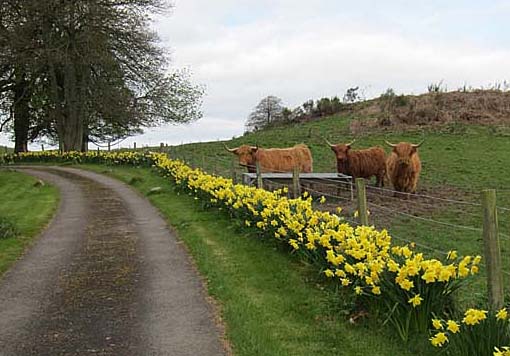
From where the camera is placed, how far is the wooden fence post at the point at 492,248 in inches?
231

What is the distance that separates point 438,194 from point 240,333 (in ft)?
42.8

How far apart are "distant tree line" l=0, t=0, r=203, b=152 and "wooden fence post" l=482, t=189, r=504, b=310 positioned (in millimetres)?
31093

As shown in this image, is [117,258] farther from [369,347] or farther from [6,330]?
[369,347]

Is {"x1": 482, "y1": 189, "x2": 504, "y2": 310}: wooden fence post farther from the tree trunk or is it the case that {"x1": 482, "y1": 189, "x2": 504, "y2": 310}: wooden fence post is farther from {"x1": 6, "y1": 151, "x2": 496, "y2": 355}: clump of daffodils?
the tree trunk

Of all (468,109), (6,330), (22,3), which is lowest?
(6,330)

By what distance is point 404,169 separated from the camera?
19047mm

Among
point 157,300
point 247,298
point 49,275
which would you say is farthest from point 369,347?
point 49,275

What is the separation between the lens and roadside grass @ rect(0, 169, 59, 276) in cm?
1221

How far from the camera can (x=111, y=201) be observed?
19.9 m

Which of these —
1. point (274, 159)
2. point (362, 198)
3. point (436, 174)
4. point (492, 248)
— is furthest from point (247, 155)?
point (492, 248)

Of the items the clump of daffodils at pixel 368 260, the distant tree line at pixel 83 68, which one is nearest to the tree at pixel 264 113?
the distant tree line at pixel 83 68

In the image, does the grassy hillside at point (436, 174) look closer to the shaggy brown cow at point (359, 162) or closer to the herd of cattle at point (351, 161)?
the herd of cattle at point (351, 161)

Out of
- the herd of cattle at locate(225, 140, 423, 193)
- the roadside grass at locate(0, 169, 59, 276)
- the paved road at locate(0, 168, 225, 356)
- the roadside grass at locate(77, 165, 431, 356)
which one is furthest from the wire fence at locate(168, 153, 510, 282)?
the roadside grass at locate(0, 169, 59, 276)

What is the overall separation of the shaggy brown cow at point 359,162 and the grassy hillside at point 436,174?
99 cm
